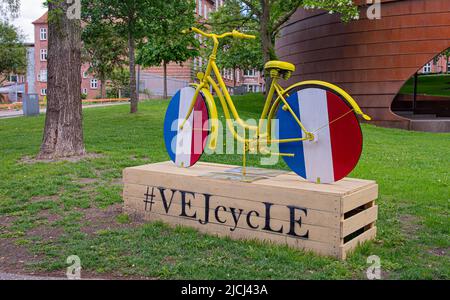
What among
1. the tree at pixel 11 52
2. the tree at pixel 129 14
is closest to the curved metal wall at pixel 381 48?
the tree at pixel 129 14

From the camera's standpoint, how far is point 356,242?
15.8 feet

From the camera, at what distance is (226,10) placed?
23719 mm

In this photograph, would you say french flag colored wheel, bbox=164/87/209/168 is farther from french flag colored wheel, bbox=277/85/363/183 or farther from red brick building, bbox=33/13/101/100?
red brick building, bbox=33/13/101/100

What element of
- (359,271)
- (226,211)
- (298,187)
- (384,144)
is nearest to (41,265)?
(226,211)

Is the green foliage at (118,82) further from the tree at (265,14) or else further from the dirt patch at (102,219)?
the dirt patch at (102,219)

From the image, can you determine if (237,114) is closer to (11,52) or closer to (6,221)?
(6,221)

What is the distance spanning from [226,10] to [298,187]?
2027cm

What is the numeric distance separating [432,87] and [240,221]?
2577cm

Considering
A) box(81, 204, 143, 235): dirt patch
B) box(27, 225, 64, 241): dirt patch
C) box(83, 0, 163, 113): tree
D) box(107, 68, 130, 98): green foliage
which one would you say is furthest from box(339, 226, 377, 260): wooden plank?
box(107, 68, 130, 98): green foliage

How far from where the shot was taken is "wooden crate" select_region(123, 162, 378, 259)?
4.56 metres

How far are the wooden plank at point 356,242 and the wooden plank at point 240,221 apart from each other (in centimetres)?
11

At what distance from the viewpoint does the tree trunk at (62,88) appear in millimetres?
9328

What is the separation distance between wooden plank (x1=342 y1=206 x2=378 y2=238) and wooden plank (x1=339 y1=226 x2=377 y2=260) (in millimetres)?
106

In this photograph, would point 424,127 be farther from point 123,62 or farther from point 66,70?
point 123,62
